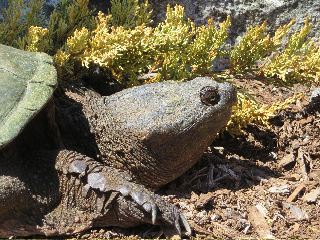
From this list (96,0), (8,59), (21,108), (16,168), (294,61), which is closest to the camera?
(21,108)

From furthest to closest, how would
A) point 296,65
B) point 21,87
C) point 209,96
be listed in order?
point 296,65
point 209,96
point 21,87

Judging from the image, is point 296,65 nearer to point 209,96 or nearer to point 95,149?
point 209,96

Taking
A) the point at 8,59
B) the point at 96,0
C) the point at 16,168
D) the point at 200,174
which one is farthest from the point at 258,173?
the point at 96,0

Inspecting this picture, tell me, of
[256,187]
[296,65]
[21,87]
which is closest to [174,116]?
[256,187]

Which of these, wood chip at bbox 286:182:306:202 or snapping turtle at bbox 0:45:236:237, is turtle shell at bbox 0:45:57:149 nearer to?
snapping turtle at bbox 0:45:236:237

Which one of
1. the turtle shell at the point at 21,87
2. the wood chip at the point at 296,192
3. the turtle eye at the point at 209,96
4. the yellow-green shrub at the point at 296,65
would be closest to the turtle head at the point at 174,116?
the turtle eye at the point at 209,96

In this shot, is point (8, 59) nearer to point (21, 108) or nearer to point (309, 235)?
point (21, 108)

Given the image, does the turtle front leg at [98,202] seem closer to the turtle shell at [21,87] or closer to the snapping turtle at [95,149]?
the snapping turtle at [95,149]
